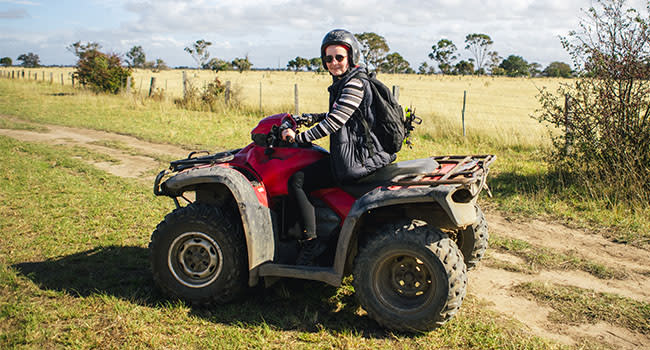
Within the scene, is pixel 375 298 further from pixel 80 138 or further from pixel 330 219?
pixel 80 138

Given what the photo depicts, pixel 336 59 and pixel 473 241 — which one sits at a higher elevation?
pixel 336 59

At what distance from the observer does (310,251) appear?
13.1 ft

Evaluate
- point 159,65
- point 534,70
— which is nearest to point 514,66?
point 534,70

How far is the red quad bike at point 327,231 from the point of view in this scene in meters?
3.46

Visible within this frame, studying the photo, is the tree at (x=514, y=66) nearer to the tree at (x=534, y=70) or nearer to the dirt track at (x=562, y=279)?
the tree at (x=534, y=70)

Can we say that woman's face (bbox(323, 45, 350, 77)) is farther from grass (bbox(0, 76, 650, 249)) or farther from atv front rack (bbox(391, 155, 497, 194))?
grass (bbox(0, 76, 650, 249))

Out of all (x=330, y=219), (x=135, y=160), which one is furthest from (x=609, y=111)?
(x=135, y=160)

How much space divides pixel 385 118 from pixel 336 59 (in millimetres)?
585

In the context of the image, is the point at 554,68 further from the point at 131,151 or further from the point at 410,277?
the point at 410,277

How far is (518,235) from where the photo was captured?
19.9 ft

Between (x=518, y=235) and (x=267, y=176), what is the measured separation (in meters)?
3.57

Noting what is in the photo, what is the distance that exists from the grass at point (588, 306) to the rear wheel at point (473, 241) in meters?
0.47

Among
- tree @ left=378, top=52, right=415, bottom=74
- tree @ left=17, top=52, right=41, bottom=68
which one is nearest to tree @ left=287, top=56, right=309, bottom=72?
tree @ left=378, top=52, right=415, bottom=74

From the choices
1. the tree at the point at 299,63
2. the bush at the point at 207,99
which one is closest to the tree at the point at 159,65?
the tree at the point at 299,63
